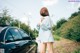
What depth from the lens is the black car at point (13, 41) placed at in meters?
4.26

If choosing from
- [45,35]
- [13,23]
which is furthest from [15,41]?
[13,23]

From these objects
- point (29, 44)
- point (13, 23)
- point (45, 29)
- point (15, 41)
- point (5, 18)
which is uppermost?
point (5, 18)

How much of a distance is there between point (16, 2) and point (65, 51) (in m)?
2.06

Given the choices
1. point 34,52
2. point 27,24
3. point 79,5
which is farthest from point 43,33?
point 79,5

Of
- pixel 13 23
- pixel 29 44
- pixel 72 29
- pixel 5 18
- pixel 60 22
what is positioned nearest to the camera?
pixel 29 44

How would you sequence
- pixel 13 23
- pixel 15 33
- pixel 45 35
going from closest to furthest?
pixel 15 33 → pixel 45 35 → pixel 13 23

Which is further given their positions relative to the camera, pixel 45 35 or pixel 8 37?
pixel 45 35

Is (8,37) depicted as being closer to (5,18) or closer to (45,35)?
(45,35)

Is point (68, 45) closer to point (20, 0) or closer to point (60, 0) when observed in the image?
point (60, 0)

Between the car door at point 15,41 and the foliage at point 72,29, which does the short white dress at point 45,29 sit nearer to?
the car door at point 15,41

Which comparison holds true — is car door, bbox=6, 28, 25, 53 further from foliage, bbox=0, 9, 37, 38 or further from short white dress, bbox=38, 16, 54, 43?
foliage, bbox=0, 9, 37, 38

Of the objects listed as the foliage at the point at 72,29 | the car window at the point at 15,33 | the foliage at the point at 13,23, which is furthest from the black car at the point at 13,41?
the foliage at the point at 72,29

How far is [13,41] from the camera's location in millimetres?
4668

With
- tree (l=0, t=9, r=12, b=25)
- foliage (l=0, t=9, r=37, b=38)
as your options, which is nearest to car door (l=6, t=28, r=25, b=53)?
foliage (l=0, t=9, r=37, b=38)
